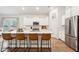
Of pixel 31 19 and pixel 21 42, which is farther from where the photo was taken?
pixel 31 19

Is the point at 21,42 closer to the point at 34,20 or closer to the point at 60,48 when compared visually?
the point at 34,20

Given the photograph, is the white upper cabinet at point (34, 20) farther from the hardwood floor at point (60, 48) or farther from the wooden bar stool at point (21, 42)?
the wooden bar stool at point (21, 42)

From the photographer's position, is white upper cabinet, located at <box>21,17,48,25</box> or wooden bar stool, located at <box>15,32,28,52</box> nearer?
wooden bar stool, located at <box>15,32,28,52</box>

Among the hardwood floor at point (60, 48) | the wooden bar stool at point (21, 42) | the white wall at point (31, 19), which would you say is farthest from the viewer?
the white wall at point (31, 19)

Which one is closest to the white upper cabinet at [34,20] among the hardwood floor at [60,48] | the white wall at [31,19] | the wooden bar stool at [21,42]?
the white wall at [31,19]

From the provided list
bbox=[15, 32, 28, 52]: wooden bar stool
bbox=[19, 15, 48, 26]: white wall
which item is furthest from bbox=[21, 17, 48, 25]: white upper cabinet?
bbox=[15, 32, 28, 52]: wooden bar stool

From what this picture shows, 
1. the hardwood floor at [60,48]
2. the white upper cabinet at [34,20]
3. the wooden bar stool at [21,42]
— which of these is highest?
the white upper cabinet at [34,20]

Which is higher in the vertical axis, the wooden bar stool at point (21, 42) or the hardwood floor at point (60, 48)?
the wooden bar stool at point (21, 42)

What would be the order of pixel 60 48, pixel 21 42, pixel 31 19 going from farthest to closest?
pixel 31 19 < pixel 21 42 < pixel 60 48

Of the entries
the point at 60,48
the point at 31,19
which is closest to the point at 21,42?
the point at 31,19

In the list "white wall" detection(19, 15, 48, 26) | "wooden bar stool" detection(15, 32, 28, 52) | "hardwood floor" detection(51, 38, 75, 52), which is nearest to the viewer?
"wooden bar stool" detection(15, 32, 28, 52)

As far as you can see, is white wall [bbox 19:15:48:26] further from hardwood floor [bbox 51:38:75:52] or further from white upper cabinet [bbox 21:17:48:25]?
hardwood floor [bbox 51:38:75:52]
